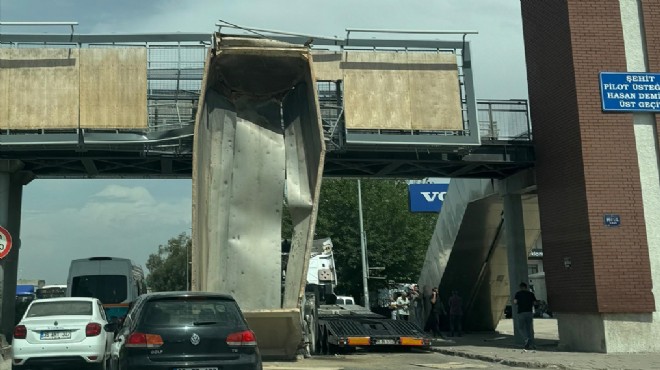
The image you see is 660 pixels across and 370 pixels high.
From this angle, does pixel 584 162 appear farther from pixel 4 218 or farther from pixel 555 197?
pixel 4 218

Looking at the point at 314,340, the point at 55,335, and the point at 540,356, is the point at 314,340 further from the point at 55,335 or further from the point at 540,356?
the point at 55,335

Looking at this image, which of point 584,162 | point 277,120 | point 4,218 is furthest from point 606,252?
point 4,218

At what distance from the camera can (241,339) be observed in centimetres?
926

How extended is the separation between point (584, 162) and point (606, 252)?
7.10ft

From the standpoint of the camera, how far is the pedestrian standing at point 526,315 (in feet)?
62.8

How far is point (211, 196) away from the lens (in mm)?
15031

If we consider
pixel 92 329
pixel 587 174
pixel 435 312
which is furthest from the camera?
pixel 435 312

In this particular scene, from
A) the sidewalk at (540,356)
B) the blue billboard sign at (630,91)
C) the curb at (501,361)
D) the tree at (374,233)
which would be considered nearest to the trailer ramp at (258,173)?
the curb at (501,361)

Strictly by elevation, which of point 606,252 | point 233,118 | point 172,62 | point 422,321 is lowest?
point 422,321

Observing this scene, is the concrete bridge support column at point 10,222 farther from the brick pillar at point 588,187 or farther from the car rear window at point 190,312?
the brick pillar at point 588,187

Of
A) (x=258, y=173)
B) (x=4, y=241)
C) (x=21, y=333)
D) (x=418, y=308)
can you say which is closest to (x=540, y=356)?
(x=258, y=173)

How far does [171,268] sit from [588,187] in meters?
109

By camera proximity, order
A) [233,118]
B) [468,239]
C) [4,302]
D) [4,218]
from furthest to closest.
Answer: [468,239], [4,302], [4,218], [233,118]

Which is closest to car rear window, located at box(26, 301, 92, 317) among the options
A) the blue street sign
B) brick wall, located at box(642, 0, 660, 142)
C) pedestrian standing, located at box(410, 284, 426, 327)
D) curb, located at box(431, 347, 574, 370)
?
curb, located at box(431, 347, 574, 370)
